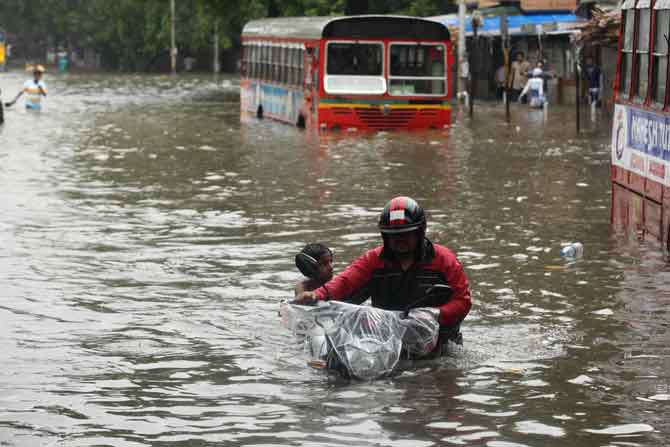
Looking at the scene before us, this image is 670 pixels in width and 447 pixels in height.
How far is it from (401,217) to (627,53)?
313 inches

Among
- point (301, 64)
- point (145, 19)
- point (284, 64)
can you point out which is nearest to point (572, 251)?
point (301, 64)

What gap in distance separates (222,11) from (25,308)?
Answer: 158 ft

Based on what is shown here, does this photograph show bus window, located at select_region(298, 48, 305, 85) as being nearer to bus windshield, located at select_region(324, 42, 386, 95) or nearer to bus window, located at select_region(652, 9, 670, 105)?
bus windshield, located at select_region(324, 42, 386, 95)

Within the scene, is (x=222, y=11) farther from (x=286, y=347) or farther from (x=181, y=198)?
(x=286, y=347)

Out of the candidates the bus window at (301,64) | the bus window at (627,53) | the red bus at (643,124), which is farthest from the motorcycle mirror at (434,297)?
the bus window at (301,64)

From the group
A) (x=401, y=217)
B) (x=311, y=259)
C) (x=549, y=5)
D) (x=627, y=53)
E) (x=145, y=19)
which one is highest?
(x=549, y=5)

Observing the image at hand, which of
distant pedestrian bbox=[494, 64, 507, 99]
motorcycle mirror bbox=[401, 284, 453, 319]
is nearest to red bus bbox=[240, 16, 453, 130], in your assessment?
distant pedestrian bbox=[494, 64, 507, 99]

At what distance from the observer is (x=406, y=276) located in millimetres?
9133

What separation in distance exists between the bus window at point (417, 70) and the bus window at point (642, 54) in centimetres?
1667

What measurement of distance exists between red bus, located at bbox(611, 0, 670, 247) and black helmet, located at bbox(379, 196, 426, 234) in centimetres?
578

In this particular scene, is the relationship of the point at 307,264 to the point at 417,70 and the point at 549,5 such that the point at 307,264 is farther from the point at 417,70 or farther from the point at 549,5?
the point at 549,5

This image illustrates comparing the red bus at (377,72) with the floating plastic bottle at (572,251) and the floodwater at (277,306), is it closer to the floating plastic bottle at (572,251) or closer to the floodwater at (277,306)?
the floodwater at (277,306)

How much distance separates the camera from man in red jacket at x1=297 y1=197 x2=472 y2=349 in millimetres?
8859

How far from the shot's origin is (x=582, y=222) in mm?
16375
